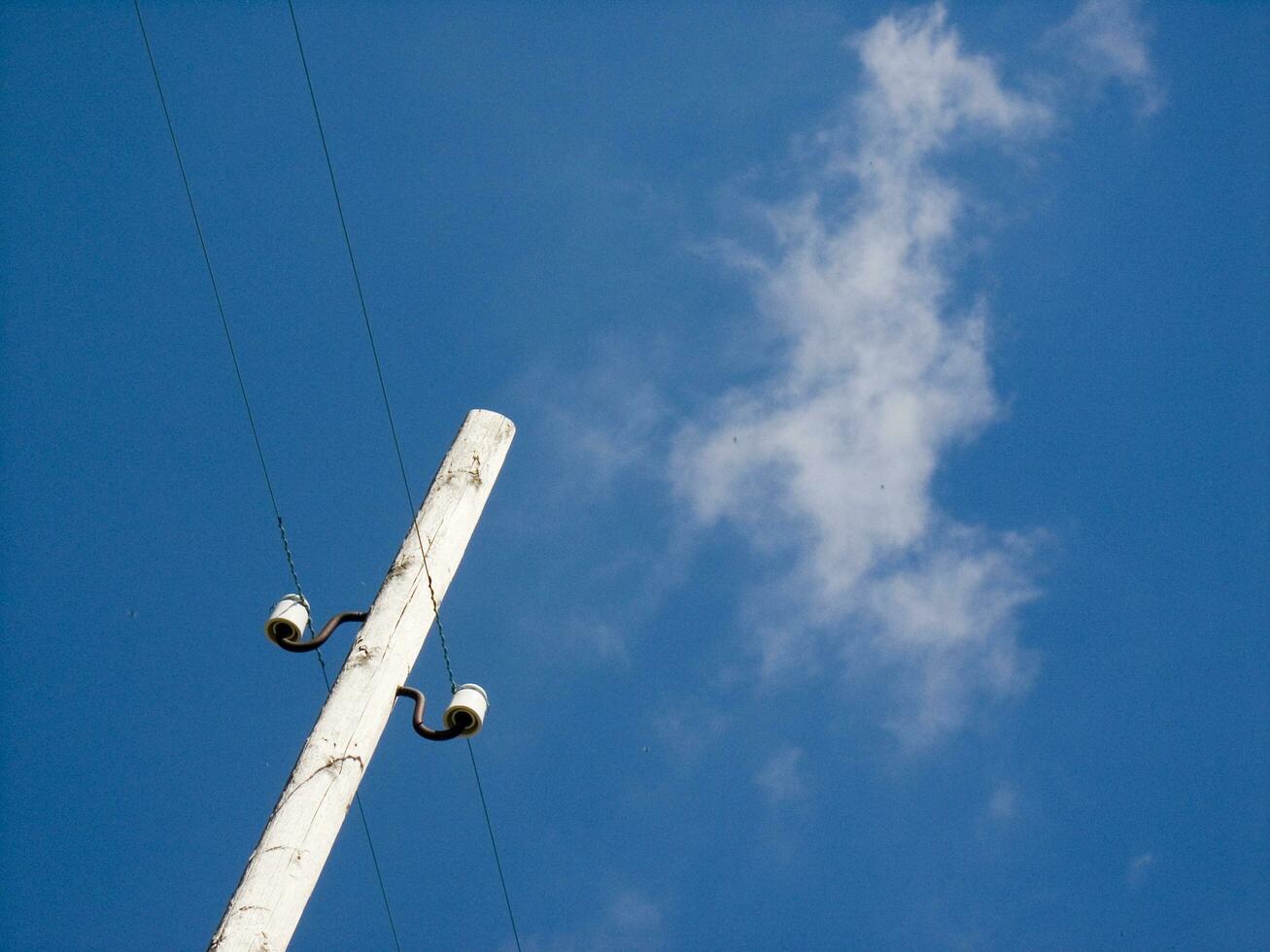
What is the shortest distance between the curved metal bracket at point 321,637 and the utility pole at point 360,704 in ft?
0.66

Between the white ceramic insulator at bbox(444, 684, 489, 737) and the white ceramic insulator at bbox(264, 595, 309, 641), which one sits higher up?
the white ceramic insulator at bbox(264, 595, 309, 641)

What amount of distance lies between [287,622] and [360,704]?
0.64m

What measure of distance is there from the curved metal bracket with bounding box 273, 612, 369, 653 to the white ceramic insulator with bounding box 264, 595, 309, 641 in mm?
14

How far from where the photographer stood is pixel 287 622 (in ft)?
15.4

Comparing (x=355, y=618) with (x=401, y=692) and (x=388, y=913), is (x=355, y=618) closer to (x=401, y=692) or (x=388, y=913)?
(x=401, y=692)

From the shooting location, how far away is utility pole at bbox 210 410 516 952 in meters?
3.72

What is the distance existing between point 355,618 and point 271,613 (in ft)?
1.08

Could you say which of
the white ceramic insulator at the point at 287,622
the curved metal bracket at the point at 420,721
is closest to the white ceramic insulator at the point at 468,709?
the curved metal bracket at the point at 420,721

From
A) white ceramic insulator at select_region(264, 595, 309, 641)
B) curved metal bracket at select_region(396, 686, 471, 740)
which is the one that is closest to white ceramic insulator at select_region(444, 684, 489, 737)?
curved metal bracket at select_region(396, 686, 471, 740)

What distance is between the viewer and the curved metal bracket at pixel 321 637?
4676mm

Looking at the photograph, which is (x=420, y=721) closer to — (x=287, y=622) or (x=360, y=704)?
(x=360, y=704)

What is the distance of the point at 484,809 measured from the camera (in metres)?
7.15

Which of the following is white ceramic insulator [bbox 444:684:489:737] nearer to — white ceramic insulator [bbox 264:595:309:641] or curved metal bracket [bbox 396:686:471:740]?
curved metal bracket [bbox 396:686:471:740]

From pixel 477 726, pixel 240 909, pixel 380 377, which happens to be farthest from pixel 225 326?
pixel 240 909
